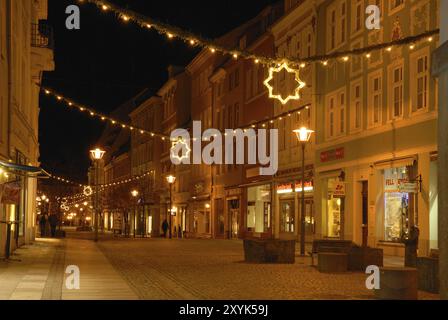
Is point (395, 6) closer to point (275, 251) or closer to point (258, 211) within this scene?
point (275, 251)

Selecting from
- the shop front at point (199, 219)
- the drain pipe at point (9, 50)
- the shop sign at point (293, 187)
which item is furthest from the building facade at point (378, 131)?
the shop front at point (199, 219)

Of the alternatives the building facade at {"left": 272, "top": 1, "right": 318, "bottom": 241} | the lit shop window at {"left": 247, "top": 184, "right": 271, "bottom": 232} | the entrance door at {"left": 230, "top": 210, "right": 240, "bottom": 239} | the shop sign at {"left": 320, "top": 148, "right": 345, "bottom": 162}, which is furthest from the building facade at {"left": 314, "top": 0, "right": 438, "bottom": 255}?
the entrance door at {"left": 230, "top": 210, "right": 240, "bottom": 239}

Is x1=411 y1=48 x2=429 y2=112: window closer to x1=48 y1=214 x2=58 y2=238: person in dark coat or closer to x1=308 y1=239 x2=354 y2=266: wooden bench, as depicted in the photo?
x1=308 y1=239 x2=354 y2=266: wooden bench

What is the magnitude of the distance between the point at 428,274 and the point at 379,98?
16.8 metres

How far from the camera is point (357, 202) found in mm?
33875

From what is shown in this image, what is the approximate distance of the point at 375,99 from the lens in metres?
31.8

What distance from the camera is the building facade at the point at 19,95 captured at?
23234 millimetres

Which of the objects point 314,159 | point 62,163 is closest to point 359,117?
point 314,159

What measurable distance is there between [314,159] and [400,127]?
393 inches

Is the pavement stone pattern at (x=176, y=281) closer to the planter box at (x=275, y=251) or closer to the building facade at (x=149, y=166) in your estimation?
the planter box at (x=275, y=251)

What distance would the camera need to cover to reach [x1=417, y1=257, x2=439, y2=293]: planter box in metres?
15.2

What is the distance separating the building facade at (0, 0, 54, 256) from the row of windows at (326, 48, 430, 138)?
13.2m

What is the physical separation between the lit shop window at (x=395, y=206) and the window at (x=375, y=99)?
2.18 m
